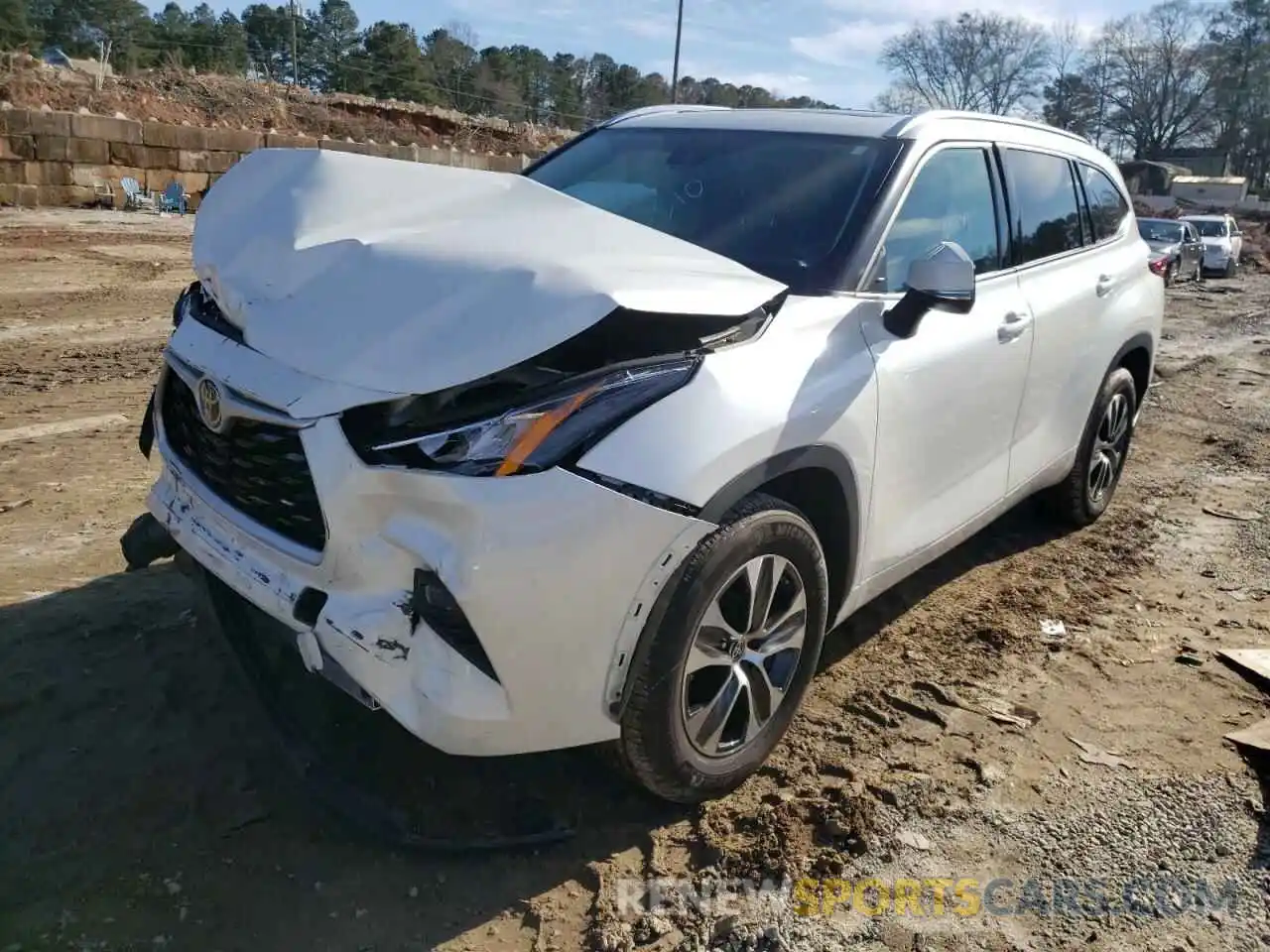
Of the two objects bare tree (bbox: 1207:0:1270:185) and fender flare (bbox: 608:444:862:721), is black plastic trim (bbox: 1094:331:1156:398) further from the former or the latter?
bare tree (bbox: 1207:0:1270:185)

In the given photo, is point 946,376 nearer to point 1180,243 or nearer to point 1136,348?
point 1136,348

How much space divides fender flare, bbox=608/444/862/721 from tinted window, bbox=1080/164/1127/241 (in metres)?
2.58

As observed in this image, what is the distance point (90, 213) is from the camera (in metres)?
19.2

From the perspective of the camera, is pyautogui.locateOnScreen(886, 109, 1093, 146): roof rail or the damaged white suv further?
pyautogui.locateOnScreen(886, 109, 1093, 146): roof rail

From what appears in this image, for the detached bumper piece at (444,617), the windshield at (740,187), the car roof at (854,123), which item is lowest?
the detached bumper piece at (444,617)

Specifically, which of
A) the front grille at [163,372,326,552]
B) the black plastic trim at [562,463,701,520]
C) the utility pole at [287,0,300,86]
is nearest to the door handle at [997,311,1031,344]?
the black plastic trim at [562,463,701,520]

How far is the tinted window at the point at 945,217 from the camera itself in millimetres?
3230

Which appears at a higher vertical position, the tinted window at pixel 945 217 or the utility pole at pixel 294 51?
the utility pole at pixel 294 51

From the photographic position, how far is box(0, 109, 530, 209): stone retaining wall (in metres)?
19.1

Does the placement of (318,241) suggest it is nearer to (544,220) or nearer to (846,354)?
(544,220)

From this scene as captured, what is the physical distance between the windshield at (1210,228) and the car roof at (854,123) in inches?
943

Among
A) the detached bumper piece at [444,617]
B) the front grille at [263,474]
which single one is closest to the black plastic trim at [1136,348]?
the detached bumper piece at [444,617]

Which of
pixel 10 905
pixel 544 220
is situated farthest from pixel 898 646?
pixel 10 905

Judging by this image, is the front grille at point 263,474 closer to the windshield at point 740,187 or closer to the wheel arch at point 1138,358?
the windshield at point 740,187
